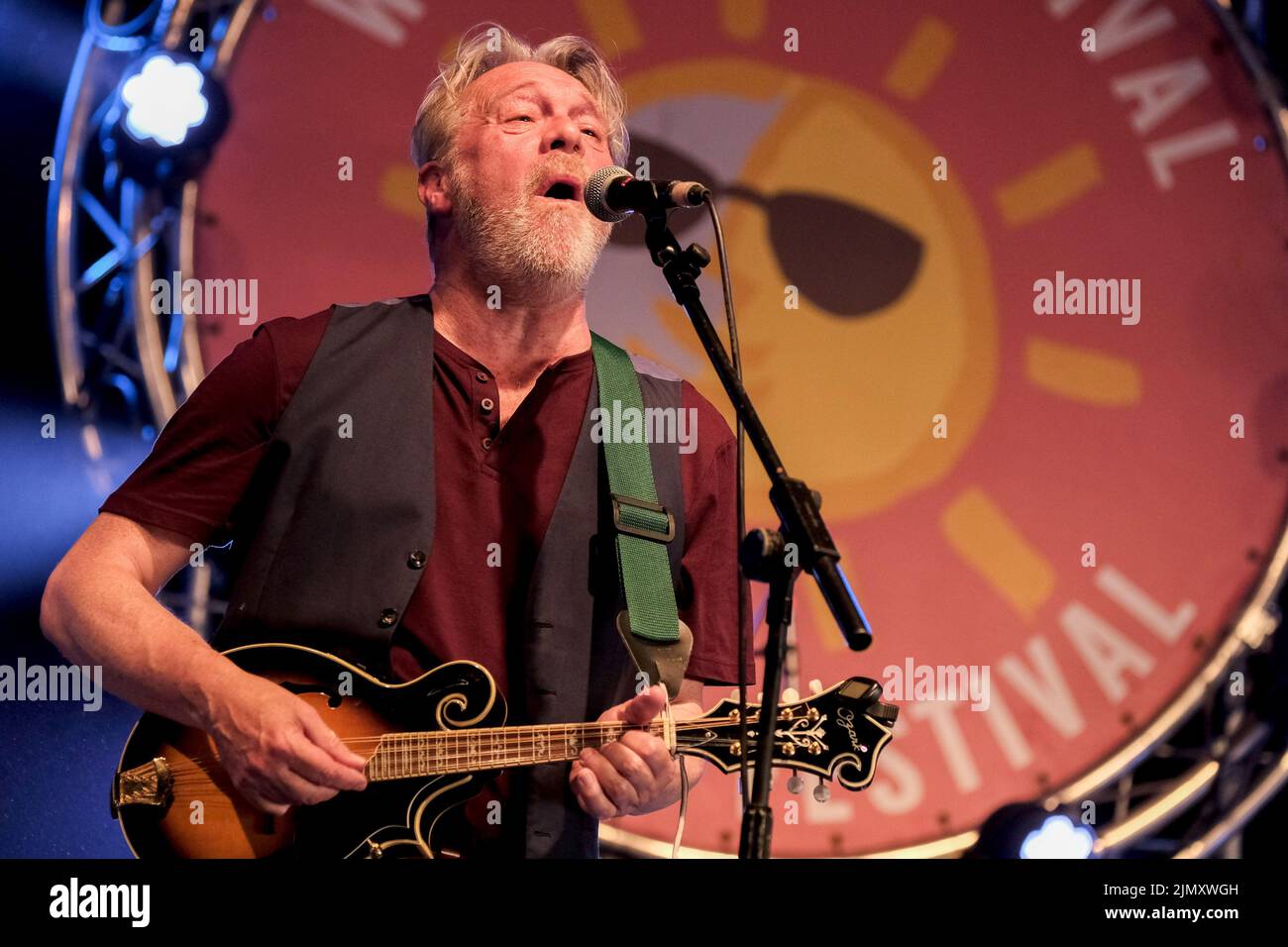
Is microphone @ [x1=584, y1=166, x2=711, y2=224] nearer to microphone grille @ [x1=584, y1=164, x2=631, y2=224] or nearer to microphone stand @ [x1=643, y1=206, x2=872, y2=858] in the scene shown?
microphone grille @ [x1=584, y1=164, x2=631, y2=224]

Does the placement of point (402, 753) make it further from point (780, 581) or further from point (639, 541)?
point (780, 581)

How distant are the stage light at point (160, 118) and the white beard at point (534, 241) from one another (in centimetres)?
88

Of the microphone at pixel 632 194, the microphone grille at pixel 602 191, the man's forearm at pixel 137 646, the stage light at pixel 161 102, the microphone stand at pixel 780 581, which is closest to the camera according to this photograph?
the microphone stand at pixel 780 581

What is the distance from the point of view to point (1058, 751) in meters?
3.65

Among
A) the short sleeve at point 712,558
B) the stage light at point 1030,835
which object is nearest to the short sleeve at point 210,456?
the short sleeve at point 712,558

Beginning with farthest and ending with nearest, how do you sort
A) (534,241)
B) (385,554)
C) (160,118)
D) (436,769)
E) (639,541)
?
1. (160,118)
2. (534,241)
3. (639,541)
4. (385,554)
5. (436,769)

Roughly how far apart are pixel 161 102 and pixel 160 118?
39 mm

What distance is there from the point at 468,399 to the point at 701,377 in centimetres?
98

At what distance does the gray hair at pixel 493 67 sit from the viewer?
3045 millimetres

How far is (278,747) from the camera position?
2.25 metres

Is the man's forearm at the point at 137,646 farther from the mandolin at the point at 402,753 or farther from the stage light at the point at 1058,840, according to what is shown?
the stage light at the point at 1058,840

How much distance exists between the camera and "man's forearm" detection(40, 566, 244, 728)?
235 centimetres

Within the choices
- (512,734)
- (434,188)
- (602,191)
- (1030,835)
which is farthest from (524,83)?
(1030,835)
